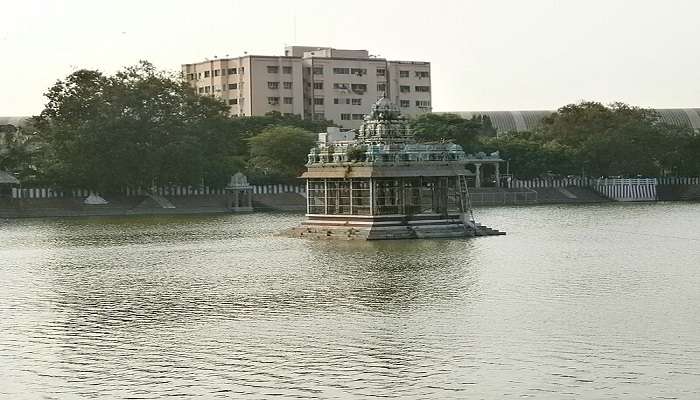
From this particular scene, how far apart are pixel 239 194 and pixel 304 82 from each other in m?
48.2

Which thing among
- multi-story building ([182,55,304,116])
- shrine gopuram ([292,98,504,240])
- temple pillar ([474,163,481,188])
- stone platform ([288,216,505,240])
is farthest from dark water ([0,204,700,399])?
multi-story building ([182,55,304,116])

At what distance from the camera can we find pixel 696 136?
13212 cm

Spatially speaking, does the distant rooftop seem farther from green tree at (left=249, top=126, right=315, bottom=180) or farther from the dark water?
the dark water

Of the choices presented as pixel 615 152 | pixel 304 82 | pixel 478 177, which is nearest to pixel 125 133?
pixel 478 177

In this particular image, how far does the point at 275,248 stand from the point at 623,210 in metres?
47.7

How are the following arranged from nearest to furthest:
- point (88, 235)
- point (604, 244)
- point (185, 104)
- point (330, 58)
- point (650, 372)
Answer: point (650, 372) < point (604, 244) < point (88, 235) < point (185, 104) < point (330, 58)

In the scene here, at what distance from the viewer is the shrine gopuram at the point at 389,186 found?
192 feet

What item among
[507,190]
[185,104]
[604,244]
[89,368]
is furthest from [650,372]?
[507,190]

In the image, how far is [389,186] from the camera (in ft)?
193

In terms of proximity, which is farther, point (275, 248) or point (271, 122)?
point (271, 122)

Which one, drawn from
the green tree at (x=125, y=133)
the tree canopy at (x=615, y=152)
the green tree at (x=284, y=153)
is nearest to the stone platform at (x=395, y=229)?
the green tree at (x=125, y=133)

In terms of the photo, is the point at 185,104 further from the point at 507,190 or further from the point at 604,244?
the point at 604,244

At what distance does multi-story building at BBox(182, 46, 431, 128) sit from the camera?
507ft

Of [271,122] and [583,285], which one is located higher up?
[271,122]
